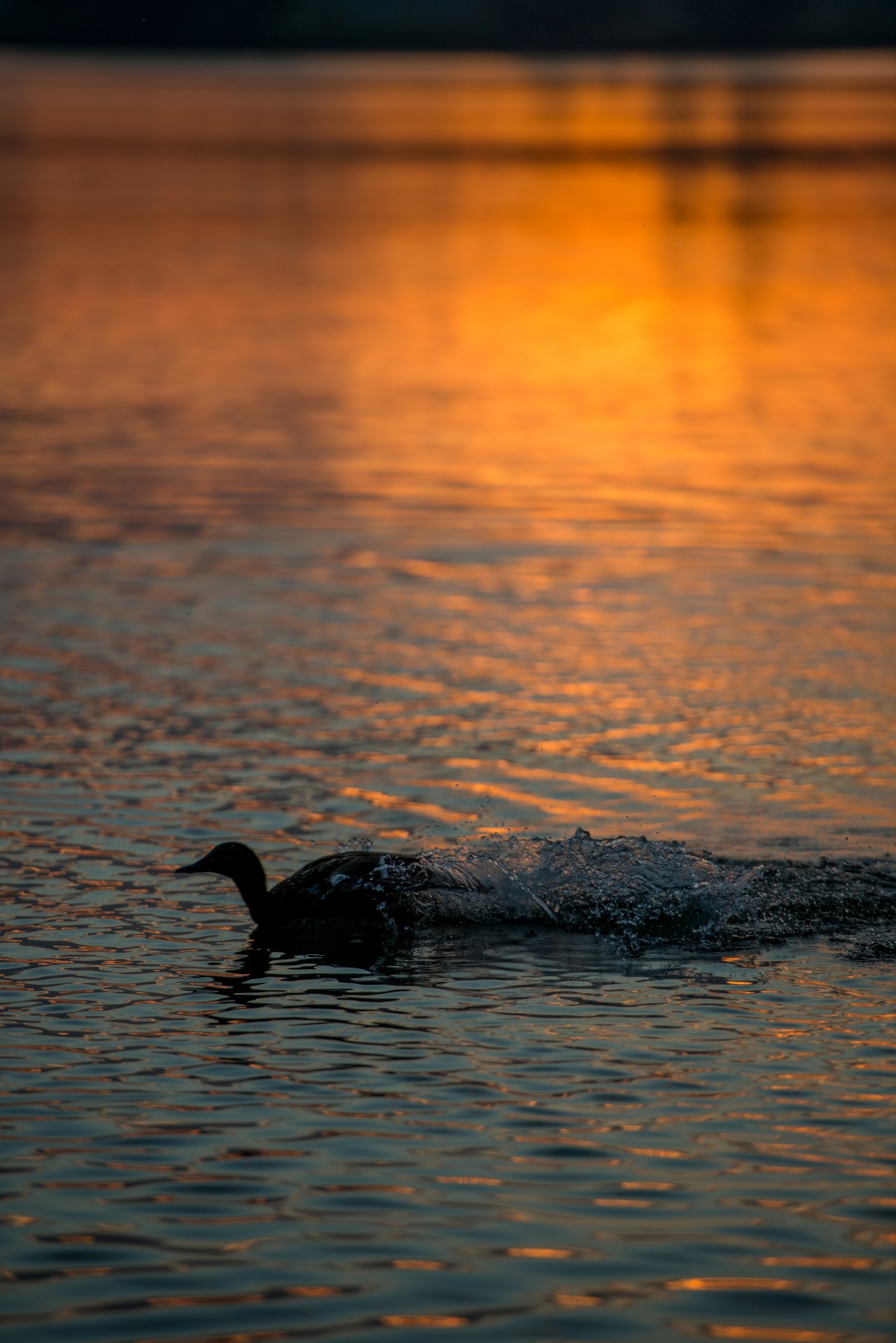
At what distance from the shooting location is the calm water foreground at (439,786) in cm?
852

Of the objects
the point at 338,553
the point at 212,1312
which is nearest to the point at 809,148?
the point at 338,553

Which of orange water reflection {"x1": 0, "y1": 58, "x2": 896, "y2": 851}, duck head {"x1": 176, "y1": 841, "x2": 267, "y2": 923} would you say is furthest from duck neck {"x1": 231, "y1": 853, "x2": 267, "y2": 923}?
orange water reflection {"x1": 0, "y1": 58, "x2": 896, "y2": 851}

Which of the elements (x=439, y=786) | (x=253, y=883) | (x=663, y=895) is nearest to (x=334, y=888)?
(x=253, y=883)

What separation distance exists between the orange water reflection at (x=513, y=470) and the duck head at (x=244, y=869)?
5.55ft

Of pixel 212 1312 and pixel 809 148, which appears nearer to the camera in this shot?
pixel 212 1312

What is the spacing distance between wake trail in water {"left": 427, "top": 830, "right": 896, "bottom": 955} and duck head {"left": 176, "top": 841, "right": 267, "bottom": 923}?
0.91 meters

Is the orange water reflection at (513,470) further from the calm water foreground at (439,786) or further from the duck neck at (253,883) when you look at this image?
the duck neck at (253,883)

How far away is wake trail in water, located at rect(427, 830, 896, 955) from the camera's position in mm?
11922

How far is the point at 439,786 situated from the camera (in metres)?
14.8

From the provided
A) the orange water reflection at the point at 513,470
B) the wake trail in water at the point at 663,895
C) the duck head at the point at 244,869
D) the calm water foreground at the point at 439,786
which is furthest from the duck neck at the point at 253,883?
the orange water reflection at the point at 513,470

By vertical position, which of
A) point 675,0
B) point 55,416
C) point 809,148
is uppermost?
point 675,0

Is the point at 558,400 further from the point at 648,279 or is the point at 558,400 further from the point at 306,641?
the point at 648,279

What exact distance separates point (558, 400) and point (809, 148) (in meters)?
62.0

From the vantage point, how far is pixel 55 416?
2888cm
